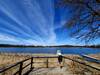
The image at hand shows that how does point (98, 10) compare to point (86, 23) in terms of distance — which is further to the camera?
point (86, 23)

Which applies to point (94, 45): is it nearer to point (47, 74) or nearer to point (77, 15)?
point (77, 15)

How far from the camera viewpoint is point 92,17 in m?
7.21

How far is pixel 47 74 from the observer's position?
20.8 ft

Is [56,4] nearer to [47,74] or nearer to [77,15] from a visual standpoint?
[77,15]

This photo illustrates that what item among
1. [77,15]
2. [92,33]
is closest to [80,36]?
[92,33]

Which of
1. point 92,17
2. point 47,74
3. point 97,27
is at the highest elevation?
point 92,17

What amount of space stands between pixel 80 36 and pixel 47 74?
10.2 ft

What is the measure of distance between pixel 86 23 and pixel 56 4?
7.22 ft

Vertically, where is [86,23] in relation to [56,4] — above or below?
below

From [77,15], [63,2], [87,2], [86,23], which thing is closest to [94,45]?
[86,23]

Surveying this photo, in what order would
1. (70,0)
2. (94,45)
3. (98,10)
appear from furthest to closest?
1. (94,45)
2. (70,0)
3. (98,10)

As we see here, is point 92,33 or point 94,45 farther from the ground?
point 92,33

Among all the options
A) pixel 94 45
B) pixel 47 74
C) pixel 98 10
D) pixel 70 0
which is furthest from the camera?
pixel 94 45

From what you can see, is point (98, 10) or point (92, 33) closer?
point (98, 10)
